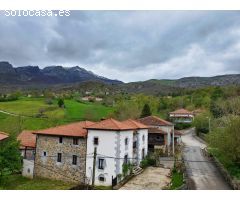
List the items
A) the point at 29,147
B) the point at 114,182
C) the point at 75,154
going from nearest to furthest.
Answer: the point at 114,182
the point at 75,154
the point at 29,147

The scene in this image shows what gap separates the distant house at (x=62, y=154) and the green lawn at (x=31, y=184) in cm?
111

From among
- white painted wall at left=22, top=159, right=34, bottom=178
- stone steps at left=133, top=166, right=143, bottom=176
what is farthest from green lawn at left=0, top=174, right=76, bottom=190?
stone steps at left=133, top=166, right=143, bottom=176

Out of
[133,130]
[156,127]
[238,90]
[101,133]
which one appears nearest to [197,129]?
[156,127]

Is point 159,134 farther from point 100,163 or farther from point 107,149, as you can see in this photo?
point 100,163

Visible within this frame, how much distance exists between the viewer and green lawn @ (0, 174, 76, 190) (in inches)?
1332

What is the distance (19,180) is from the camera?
38.2 metres

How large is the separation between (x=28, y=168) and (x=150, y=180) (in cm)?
1599

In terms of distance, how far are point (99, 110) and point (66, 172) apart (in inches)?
2235

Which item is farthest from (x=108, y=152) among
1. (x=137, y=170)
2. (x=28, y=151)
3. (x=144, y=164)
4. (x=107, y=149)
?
(x=28, y=151)

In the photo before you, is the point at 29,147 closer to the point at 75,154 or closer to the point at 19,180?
the point at 19,180

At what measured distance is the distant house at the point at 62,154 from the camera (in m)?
36.6

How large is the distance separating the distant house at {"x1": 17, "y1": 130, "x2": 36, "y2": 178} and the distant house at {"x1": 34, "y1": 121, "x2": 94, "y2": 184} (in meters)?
0.83

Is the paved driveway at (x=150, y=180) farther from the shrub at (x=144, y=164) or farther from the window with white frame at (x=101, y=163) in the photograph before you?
the window with white frame at (x=101, y=163)

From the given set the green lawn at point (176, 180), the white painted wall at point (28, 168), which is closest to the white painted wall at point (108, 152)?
the green lawn at point (176, 180)
